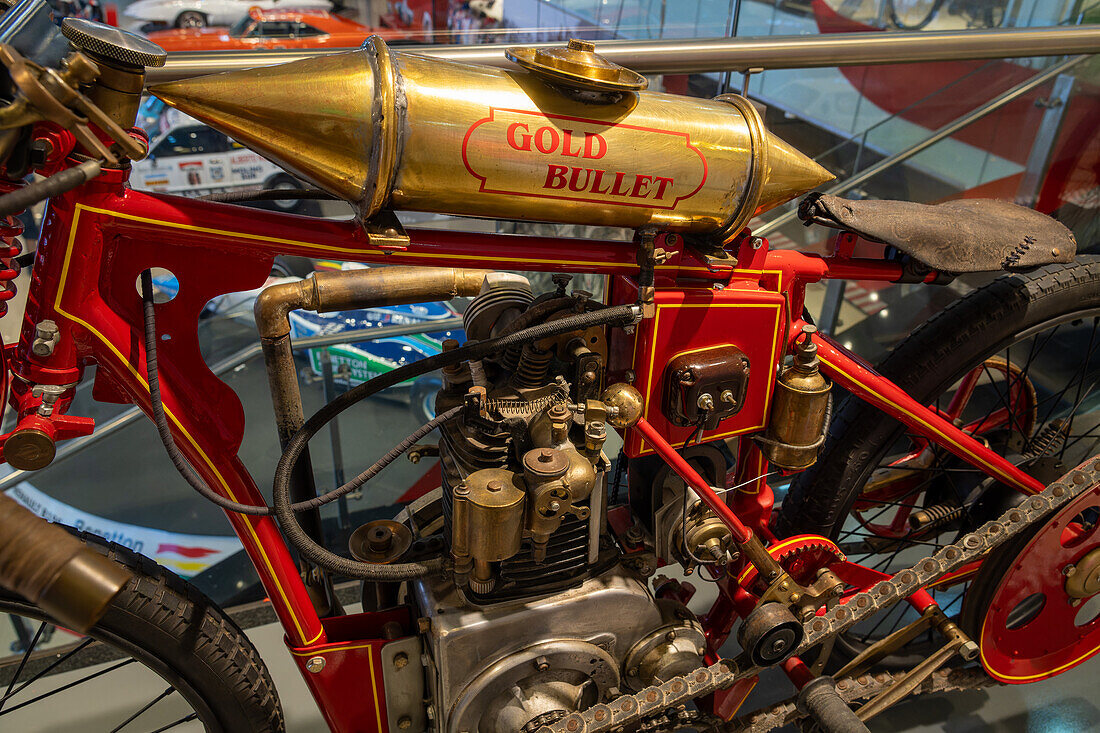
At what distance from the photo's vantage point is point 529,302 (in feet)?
4.10

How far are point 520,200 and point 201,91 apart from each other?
40cm

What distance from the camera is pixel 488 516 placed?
3.54ft

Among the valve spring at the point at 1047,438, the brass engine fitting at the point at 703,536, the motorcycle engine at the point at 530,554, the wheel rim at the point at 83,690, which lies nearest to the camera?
the motorcycle engine at the point at 530,554

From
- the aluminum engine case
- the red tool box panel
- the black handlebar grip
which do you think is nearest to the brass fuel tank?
the red tool box panel

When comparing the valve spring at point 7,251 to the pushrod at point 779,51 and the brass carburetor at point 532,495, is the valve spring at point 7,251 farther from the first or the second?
the brass carburetor at point 532,495

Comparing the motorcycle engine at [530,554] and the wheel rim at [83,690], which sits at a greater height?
the motorcycle engine at [530,554]

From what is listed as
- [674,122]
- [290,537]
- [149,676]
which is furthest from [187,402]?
[149,676]

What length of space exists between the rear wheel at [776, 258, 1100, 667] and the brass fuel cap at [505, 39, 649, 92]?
880mm

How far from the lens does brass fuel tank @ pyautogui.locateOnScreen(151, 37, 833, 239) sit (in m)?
0.91

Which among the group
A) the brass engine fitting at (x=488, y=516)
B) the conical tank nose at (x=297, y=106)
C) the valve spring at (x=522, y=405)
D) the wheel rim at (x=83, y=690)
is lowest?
the wheel rim at (x=83, y=690)

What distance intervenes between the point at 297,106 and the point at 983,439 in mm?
1782

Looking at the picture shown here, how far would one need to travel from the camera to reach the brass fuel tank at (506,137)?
91 cm

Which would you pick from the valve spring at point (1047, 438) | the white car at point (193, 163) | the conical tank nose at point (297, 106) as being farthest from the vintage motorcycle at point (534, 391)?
the white car at point (193, 163)

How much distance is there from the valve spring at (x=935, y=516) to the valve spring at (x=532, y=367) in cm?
106
